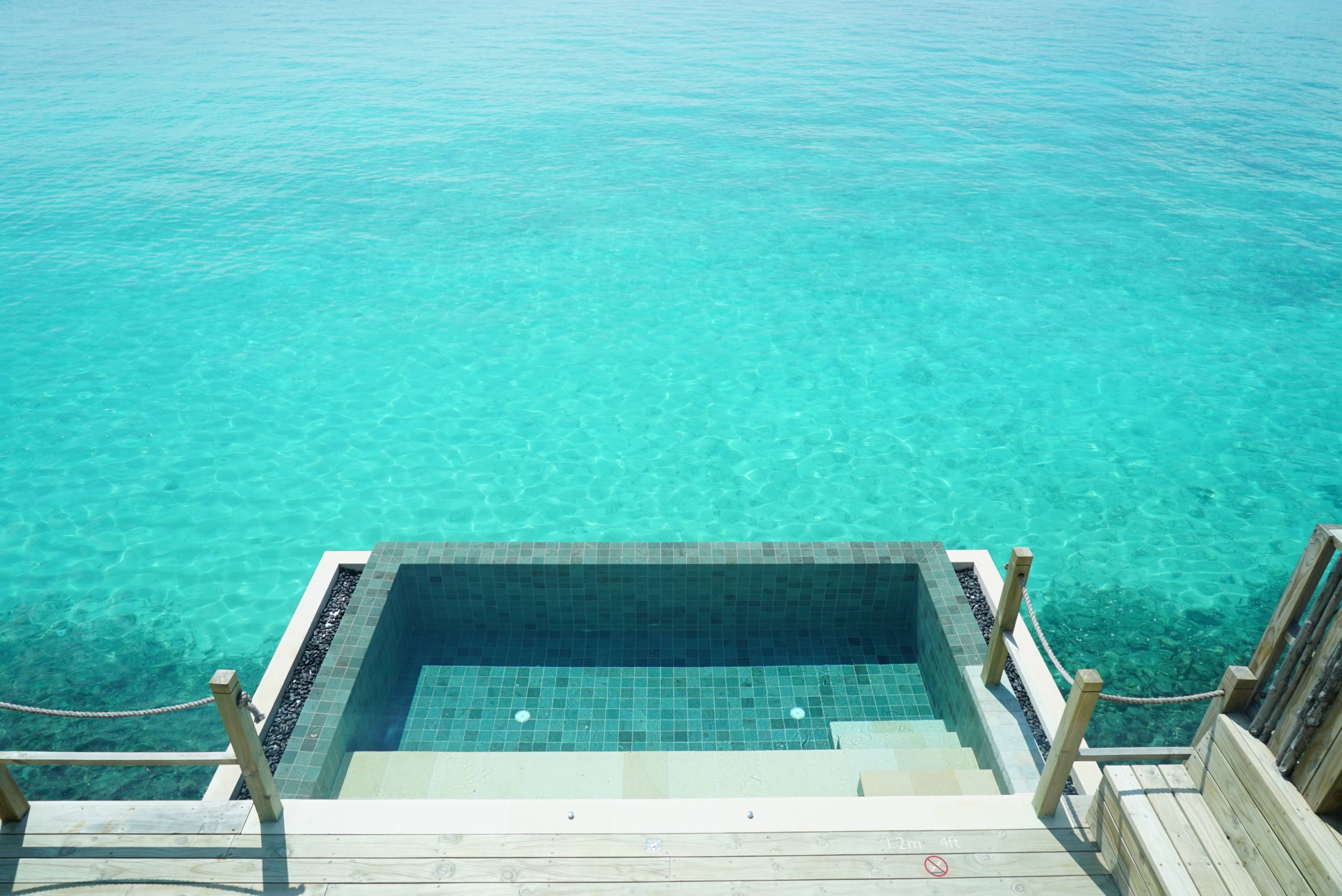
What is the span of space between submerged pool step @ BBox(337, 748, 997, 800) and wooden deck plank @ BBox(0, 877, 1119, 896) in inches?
39.8

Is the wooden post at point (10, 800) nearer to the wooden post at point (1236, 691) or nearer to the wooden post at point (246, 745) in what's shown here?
the wooden post at point (246, 745)

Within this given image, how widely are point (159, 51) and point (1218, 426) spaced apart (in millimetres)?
29191

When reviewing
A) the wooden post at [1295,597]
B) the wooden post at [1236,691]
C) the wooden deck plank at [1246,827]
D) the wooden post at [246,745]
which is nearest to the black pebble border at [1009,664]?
the wooden deck plank at [1246,827]

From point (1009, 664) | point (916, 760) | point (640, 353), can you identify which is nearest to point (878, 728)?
point (916, 760)

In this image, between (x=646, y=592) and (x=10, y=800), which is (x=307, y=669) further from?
(x=646, y=592)

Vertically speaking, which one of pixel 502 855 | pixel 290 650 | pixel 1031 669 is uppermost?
pixel 502 855

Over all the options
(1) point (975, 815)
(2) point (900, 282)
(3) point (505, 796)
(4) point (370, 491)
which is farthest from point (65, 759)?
(2) point (900, 282)

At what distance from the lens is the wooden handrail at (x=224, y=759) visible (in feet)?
12.4

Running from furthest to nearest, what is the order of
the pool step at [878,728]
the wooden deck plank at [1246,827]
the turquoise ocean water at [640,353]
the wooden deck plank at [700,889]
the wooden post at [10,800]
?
the turquoise ocean water at [640,353], the pool step at [878,728], the wooden post at [10,800], the wooden deck plank at [700,889], the wooden deck plank at [1246,827]

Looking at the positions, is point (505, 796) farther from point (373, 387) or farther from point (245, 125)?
point (245, 125)

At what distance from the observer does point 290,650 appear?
5766 mm

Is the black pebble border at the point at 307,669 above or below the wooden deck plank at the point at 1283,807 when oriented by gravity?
below

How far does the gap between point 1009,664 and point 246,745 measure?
421cm

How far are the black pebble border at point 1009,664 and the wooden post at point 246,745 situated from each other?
371 cm
